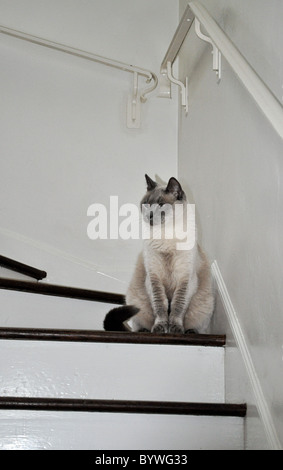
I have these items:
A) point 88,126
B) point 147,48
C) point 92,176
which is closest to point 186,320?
point 92,176

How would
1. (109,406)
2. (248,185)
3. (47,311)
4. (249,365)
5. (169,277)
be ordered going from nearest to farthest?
(109,406)
(249,365)
(248,185)
(169,277)
(47,311)

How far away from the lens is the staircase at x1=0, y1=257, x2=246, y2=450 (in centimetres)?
156

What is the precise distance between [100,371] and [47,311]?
0.76m

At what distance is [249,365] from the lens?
1690 millimetres

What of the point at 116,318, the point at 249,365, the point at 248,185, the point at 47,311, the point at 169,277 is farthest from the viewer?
the point at 47,311

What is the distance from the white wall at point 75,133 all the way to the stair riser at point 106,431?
150 cm

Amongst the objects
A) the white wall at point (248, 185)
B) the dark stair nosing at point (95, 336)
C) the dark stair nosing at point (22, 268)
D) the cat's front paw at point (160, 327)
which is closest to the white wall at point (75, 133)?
the dark stair nosing at point (22, 268)

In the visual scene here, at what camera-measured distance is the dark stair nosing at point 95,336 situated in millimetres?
1728

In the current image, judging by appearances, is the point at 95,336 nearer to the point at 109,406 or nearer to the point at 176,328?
the point at 109,406

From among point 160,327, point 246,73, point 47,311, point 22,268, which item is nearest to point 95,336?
point 160,327

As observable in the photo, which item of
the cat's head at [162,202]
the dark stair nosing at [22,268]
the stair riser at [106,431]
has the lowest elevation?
the stair riser at [106,431]

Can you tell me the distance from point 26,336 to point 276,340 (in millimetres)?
743

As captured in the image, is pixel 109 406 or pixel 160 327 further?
pixel 160 327

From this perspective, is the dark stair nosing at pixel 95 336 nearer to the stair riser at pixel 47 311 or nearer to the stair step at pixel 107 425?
the stair step at pixel 107 425
